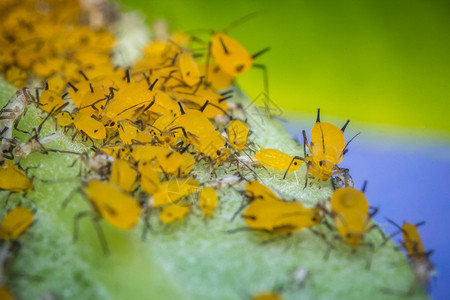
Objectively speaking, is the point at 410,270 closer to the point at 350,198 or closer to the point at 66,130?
the point at 350,198

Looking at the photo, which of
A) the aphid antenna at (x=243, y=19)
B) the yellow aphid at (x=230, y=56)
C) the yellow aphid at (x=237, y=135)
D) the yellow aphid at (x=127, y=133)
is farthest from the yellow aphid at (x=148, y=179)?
the aphid antenna at (x=243, y=19)

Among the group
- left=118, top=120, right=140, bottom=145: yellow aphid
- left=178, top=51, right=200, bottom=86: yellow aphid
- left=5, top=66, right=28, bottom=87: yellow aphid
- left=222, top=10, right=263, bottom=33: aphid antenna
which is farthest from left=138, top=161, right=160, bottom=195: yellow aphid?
left=222, top=10, right=263, bottom=33: aphid antenna

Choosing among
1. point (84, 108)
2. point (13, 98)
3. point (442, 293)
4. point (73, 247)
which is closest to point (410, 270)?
point (442, 293)

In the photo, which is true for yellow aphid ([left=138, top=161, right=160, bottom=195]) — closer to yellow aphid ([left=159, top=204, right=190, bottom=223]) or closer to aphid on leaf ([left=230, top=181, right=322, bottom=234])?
yellow aphid ([left=159, top=204, right=190, bottom=223])

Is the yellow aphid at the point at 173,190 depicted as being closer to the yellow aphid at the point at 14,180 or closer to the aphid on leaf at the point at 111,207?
the aphid on leaf at the point at 111,207

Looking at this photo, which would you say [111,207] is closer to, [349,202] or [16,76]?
[349,202]

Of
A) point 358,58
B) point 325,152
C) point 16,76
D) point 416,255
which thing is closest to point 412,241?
point 416,255
